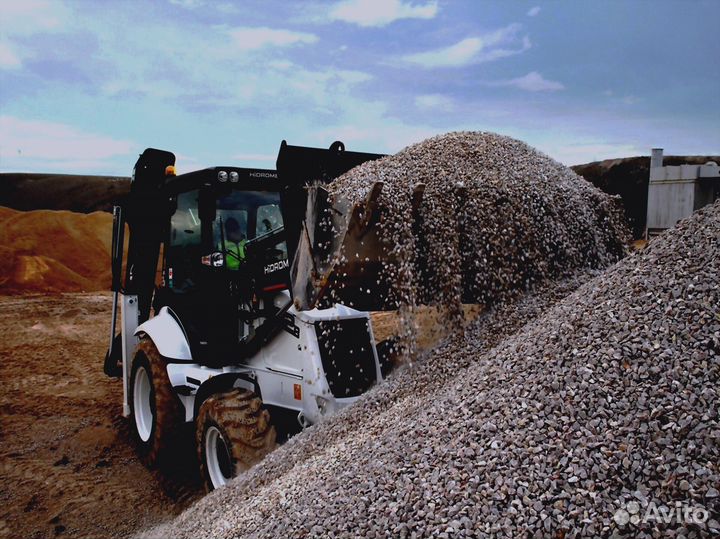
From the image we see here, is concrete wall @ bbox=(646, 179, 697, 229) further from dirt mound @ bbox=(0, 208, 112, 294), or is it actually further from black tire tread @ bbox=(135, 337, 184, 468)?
dirt mound @ bbox=(0, 208, 112, 294)

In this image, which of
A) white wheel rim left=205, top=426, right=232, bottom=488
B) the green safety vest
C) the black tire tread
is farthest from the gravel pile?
the green safety vest

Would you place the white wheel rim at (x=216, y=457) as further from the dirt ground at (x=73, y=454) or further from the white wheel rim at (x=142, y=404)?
the white wheel rim at (x=142, y=404)

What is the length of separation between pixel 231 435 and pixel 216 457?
49cm

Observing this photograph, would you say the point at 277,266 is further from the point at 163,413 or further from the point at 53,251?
the point at 53,251

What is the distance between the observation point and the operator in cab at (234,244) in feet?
16.4

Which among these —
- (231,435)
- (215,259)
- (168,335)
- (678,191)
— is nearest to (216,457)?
(231,435)

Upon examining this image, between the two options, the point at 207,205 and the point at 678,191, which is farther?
the point at 678,191

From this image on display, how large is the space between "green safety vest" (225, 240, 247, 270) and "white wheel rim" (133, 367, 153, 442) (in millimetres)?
1976

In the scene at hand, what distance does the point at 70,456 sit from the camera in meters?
6.24

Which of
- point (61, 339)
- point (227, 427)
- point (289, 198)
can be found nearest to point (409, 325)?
point (289, 198)

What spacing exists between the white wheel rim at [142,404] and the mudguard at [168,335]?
573 mm

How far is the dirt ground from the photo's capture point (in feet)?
16.3

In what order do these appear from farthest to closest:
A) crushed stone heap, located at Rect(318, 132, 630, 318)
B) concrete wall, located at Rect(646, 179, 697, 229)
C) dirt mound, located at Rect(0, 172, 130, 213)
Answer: dirt mound, located at Rect(0, 172, 130, 213) → concrete wall, located at Rect(646, 179, 697, 229) → crushed stone heap, located at Rect(318, 132, 630, 318)

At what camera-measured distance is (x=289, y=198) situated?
4.43m
